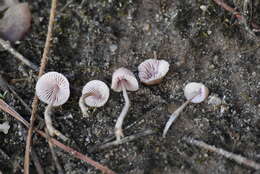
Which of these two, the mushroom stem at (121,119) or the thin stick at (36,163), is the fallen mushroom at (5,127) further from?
the mushroom stem at (121,119)

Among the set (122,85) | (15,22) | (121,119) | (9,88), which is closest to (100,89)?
(122,85)

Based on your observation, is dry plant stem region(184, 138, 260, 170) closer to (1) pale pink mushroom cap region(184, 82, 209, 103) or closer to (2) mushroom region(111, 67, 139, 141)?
(1) pale pink mushroom cap region(184, 82, 209, 103)

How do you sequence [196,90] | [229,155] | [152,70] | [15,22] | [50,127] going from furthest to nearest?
1. [15,22]
2. [152,70]
3. [196,90]
4. [50,127]
5. [229,155]

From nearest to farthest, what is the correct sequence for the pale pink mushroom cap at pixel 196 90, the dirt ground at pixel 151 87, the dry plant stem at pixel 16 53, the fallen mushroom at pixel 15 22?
the dirt ground at pixel 151 87 < the pale pink mushroom cap at pixel 196 90 < the dry plant stem at pixel 16 53 < the fallen mushroom at pixel 15 22

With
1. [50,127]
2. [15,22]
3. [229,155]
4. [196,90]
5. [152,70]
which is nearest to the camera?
[229,155]

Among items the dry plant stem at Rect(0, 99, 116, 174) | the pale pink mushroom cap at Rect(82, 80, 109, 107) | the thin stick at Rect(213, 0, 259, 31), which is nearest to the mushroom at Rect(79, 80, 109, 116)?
the pale pink mushroom cap at Rect(82, 80, 109, 107)

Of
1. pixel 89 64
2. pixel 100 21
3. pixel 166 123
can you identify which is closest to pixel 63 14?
pixel 100 21

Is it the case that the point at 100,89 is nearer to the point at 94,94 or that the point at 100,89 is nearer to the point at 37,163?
the point at 94,94

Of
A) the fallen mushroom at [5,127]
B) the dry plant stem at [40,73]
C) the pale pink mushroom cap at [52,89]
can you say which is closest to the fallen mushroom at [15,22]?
the dry plant stem at [40,73]

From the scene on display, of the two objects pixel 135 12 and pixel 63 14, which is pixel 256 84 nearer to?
pixel 135 12
